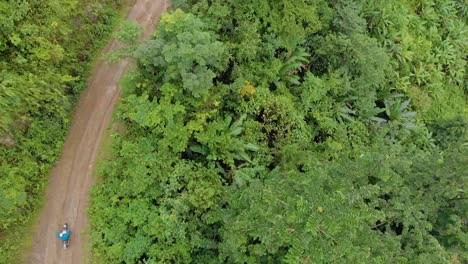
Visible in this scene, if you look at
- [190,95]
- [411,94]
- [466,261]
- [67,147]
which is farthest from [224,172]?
[411,94]

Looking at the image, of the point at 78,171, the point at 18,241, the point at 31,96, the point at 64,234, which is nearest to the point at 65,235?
the point at 64,234

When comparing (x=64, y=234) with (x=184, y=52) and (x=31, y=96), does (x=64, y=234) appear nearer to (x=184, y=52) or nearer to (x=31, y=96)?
(x=31, y=96)

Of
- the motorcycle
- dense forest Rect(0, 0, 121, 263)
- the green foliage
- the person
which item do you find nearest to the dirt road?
the motorcycle

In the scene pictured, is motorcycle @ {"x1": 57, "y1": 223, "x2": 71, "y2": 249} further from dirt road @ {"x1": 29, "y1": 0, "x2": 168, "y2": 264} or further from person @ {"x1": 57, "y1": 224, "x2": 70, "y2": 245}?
dirt road @ {"x1": 29, "y1": 0, "x2": 168, "y2": 264}

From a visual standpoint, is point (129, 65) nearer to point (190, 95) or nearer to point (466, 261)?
point (190, 95)

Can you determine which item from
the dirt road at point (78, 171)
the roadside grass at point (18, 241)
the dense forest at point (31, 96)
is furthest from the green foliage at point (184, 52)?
the roadside grass at point (18, 241)
